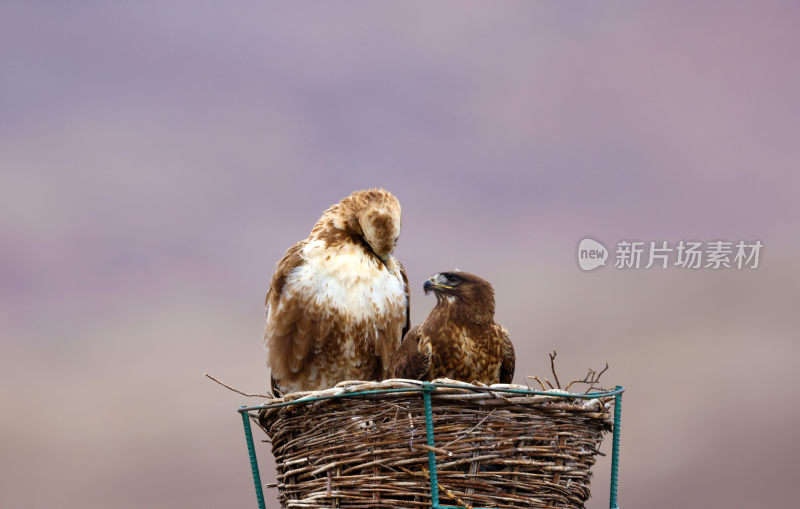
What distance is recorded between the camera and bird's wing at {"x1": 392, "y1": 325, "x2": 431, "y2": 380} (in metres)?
3.96

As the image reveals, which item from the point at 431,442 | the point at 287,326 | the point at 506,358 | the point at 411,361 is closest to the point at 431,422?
the point at 431,442

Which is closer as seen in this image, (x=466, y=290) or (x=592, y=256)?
(x=466, y=290)

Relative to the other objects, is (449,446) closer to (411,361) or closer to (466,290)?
(411,361)

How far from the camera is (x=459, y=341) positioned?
3955 mm

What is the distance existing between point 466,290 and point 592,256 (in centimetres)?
76

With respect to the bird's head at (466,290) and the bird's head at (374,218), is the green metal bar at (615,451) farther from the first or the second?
the bird's head at (374,218)

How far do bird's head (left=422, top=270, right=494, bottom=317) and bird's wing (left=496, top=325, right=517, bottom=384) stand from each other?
113mm

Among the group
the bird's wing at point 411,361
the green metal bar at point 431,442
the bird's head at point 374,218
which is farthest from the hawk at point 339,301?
the green metal bar at point 431,442

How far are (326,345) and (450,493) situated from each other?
4.38 ft

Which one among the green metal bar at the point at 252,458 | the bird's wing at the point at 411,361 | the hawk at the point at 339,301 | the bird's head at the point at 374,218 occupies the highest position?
the bird's head at the point at 374,218

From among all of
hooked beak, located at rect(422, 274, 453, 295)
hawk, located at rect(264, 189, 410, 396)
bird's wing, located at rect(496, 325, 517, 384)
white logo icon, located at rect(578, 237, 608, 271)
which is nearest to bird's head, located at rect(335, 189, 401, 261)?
hawk, located at rect(264, 189, 410, 396)

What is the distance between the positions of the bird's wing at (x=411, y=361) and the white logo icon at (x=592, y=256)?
93 centimetres

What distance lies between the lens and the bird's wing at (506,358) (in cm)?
405

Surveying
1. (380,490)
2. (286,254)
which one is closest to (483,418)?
(380,490)
